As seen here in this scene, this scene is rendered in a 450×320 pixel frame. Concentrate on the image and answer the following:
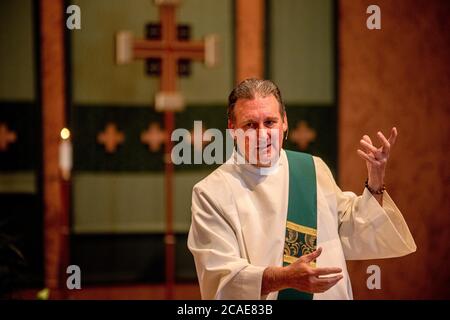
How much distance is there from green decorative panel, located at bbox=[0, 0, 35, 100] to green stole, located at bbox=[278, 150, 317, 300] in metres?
2.58

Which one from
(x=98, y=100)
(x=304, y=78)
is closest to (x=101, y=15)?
(x=98, y=100)

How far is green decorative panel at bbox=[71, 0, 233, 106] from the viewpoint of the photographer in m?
4.38

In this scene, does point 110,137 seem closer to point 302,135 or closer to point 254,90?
point 302,135

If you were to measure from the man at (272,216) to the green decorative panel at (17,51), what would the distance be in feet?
7.97

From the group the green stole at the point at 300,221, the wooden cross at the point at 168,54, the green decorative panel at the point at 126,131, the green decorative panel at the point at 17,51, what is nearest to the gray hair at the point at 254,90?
the green stole at the point at 300,221

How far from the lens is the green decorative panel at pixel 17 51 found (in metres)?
4.32

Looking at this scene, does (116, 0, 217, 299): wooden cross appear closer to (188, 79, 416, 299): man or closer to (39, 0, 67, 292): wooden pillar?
(39, 0, 67, 292): wooden pillar

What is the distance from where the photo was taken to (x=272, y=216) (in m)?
2.40

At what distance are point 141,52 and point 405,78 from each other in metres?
1.89

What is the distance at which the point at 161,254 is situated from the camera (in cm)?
449

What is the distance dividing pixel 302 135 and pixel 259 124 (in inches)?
88.7

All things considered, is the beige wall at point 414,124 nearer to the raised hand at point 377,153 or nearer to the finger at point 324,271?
the raised hand at point 377,153

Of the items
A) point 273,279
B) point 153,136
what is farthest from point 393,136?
point 153,136
